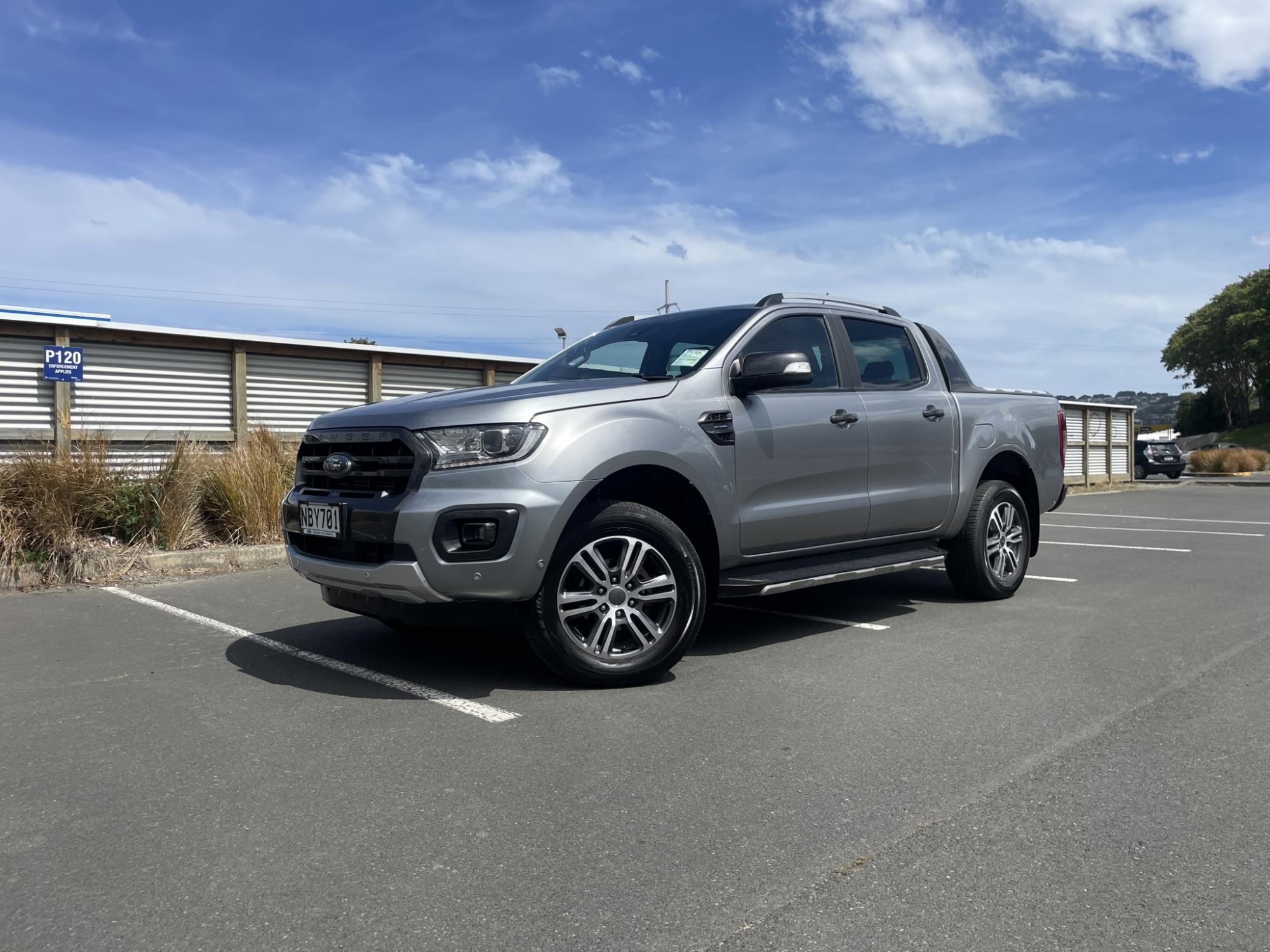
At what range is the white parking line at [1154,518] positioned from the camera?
13.7m

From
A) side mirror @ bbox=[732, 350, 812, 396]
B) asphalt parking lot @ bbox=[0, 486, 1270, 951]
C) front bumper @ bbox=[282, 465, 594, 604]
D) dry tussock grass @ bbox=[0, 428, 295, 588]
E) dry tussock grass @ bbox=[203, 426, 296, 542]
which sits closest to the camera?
asphalt parking lot @ bbox=[0, 486, 1270, 951]

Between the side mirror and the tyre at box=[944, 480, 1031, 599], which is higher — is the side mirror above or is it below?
above

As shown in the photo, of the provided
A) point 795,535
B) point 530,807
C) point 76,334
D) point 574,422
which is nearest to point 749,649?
point 795,535

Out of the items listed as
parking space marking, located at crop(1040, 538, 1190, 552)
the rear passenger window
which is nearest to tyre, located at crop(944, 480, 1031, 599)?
the rear passenger window

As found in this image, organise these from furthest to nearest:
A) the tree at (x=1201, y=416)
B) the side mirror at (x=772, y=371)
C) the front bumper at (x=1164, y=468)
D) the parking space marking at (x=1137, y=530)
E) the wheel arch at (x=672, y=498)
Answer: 1. the tree at (x=1201, y=416)
2. the front bumper at (x=1164, y=468)
3. the parking space marking at (x=1137, y=530)
4. the side mirror at (x=772, y=371)
5. the wheel arch at (x=672, y=498)

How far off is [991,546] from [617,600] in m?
3.41

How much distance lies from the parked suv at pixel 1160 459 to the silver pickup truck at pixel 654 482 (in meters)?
31.3

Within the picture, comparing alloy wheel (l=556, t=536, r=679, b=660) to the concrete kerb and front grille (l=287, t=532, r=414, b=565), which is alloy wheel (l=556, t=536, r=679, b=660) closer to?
front grille (l=287, t=532, r=414, b=565)

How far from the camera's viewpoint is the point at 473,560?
4246mm

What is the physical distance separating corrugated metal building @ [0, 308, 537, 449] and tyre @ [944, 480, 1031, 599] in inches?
296

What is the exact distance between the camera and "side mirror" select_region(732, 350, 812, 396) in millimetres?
5051

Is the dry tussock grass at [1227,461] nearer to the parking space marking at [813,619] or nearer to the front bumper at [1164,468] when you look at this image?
the front bumper at [1164,468]

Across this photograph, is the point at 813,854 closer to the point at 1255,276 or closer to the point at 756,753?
the point at 756,753

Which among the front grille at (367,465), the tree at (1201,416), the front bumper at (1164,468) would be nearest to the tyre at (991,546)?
the front grille at (367,465)
